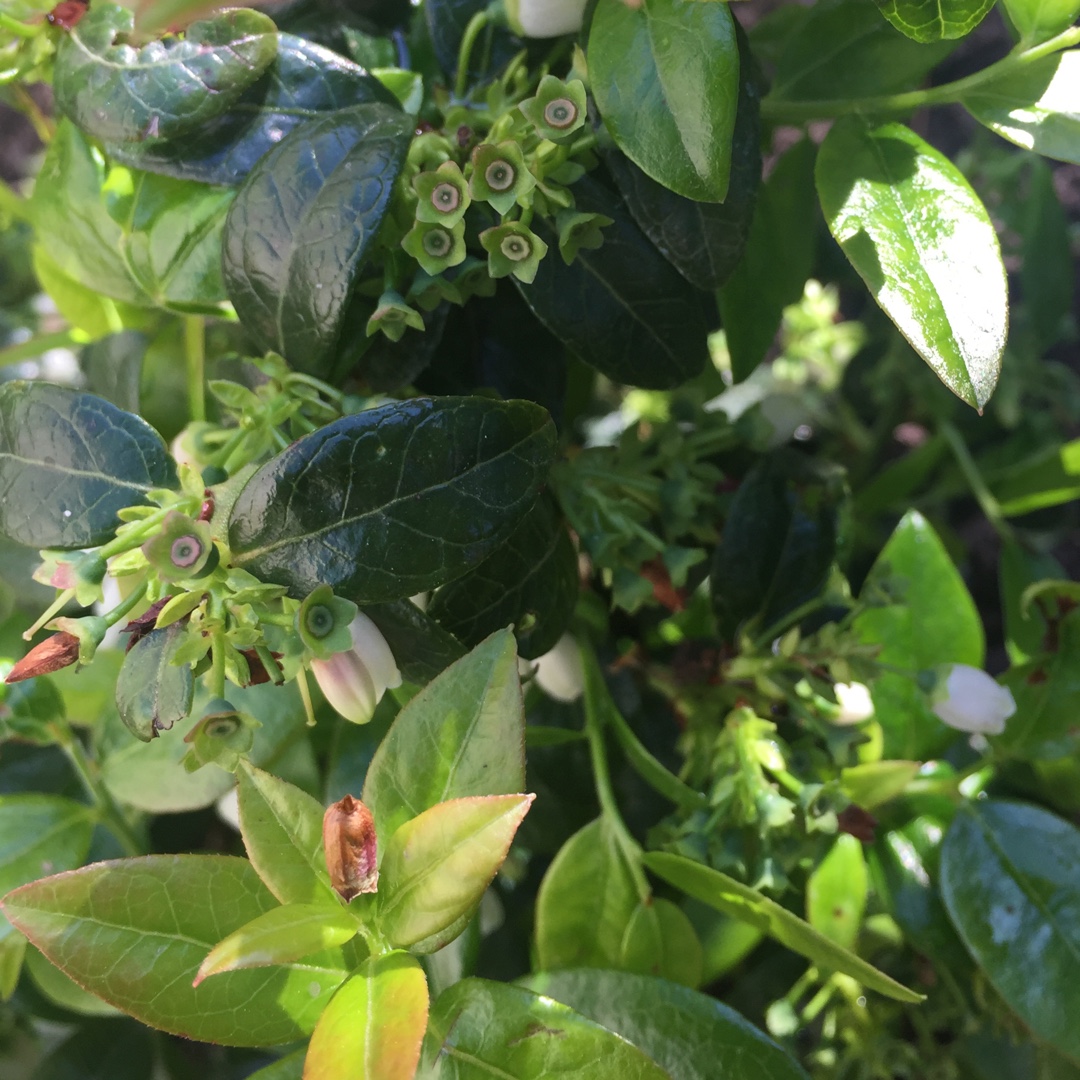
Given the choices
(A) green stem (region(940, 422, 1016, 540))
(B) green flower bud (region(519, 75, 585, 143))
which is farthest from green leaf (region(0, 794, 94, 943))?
(A) green stem (region(940, 422, 1016, 540))

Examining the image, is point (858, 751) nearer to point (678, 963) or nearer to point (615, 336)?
point (678, 963)

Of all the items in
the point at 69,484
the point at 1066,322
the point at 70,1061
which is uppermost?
the point at 69,484

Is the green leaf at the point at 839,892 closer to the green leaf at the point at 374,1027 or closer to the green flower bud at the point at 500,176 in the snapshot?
the green leaf at the point at 374,1027

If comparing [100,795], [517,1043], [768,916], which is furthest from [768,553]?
[100,795]

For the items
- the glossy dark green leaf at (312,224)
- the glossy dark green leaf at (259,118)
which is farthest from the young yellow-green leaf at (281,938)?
the glossy dark green leaf at (259,118)

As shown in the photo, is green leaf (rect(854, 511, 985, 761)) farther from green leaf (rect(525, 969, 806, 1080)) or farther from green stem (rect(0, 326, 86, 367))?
green stem (rect(0, 326, 86, 367))

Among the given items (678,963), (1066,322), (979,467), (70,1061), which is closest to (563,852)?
(678,963)

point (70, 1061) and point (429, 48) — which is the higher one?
point (429, 48)
